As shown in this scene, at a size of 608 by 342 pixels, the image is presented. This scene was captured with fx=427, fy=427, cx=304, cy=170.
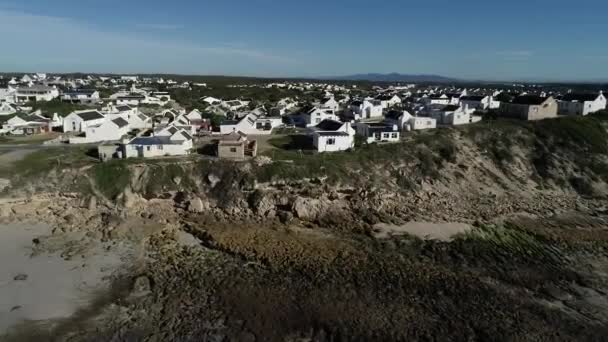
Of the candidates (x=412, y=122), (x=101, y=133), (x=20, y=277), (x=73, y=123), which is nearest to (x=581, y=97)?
(x=412, y=122)

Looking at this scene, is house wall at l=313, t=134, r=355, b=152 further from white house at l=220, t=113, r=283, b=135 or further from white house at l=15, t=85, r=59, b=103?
white house at l=15, t=85, r=59, b=103

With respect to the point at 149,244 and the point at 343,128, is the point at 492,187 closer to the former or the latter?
the point at 343,128

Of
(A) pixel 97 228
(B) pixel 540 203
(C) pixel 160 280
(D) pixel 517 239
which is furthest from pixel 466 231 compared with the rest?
(A) pixel 97 228

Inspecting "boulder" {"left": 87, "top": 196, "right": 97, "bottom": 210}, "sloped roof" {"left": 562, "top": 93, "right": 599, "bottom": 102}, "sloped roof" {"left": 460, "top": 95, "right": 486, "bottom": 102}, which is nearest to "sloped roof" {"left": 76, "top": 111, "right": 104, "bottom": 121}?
"boulder" {"left": 87, "top": 196, "right": 97, "bottom": 210}

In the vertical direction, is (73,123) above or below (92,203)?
above

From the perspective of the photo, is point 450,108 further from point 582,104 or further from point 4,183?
point 4,183

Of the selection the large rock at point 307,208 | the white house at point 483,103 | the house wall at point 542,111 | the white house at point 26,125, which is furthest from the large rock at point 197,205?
the white house at point 483,103

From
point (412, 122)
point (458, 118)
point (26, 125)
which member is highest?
point (458, 118)
